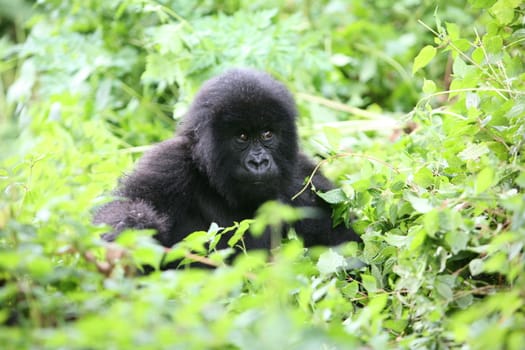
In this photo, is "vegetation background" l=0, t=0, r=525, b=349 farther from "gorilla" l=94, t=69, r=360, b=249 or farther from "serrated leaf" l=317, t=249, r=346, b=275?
"gorilla" l=94, t=69, r=360, b=249

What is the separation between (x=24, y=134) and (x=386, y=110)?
323 centimetres

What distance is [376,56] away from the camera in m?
6.85

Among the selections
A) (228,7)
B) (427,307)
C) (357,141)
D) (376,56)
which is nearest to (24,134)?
(228,7)

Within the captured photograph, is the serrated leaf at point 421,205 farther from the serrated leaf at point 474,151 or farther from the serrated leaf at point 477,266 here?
the serrated leaf at point 474,151

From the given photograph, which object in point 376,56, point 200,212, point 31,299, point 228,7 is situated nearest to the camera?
point 31,299

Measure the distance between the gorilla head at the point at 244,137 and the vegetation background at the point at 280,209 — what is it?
25cm

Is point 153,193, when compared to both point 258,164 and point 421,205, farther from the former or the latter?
point 421,205

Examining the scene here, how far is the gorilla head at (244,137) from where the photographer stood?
3.94m

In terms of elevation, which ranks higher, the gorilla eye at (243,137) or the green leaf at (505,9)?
the green leaf at (505,9)

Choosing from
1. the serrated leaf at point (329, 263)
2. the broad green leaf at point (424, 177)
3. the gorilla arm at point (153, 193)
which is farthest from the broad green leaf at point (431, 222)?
the gorilla arm at point (153, 193)

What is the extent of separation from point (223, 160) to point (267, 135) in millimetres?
273

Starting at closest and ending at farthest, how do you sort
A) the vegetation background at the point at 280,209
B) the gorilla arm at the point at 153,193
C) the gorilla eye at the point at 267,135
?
the vegetation background at the point at 280,209
the gorilla arm at the point at 153,193
the gorilla eye at the point at 267,135

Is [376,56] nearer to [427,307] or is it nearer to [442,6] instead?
[442,6]

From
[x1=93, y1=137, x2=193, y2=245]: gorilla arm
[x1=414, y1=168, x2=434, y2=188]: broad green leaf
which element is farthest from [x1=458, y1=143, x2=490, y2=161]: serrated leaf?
[x1=93, y1=137, x2=193, y2=245]: gorilla arm
